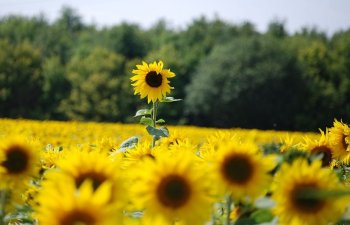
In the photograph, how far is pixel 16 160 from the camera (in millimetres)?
1602

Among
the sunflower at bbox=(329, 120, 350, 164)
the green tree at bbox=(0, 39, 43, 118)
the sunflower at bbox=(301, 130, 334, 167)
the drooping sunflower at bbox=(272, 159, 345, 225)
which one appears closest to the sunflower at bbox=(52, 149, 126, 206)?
the drooping sunflower at bbox=(272, 159, 345, 225)

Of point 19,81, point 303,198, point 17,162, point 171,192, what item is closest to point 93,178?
point 171,192

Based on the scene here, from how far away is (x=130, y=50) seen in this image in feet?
172

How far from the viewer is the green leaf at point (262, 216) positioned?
4.71ft

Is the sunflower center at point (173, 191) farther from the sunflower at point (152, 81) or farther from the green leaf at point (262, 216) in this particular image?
the sunflower at point (152, 81)

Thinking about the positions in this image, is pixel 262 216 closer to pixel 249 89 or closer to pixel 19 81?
pixel 19 81

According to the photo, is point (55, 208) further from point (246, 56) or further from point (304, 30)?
point (304, 30)

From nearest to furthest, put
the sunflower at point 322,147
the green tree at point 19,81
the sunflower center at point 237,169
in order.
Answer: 1. the sunflower center at point 237,169
2. the sunflower at point 322,147
3. the green tree at point 19,81

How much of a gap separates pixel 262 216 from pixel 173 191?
237 mm

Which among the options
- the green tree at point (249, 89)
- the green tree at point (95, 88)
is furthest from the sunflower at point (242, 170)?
the green tree at point (95, 88)

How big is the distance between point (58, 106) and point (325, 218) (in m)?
44.3

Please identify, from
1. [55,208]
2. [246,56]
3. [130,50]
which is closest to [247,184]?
[55,208]

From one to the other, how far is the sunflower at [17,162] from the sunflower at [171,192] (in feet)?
1.21

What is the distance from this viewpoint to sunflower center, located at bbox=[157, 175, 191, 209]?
4.36 ft
